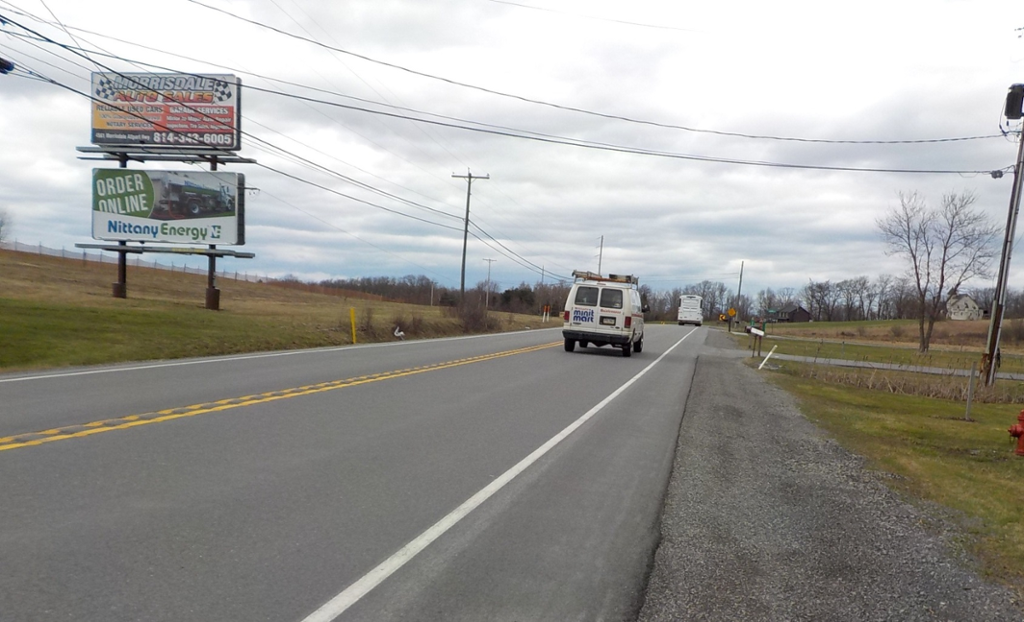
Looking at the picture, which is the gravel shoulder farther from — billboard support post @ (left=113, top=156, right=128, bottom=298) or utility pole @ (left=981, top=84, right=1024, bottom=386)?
billboard support post @ (left=113, top=156, right=128, bottom=298)

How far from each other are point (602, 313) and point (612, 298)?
0.60m

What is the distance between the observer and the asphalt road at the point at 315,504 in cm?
411

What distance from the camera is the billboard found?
31.5 meters

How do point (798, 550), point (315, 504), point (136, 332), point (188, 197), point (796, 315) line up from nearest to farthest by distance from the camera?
point (798, 550) < point (315, 504) < point (136, 332) < point (188, 197) < point (796, 315)

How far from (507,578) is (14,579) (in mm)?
2779

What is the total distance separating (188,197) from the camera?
32875mm

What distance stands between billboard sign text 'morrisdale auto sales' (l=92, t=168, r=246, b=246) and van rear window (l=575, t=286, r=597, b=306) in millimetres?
16891

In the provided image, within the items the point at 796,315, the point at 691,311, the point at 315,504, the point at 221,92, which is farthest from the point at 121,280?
the point at 796,315

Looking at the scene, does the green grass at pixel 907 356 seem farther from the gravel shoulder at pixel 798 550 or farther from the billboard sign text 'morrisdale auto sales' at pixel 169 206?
the billboard sign text 'morrisdale auto sales' at pixel 169 206

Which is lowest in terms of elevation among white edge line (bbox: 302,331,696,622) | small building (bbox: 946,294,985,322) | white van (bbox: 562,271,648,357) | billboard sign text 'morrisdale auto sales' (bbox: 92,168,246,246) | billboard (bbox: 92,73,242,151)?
white edge line (bbox: 302,331,696,622)

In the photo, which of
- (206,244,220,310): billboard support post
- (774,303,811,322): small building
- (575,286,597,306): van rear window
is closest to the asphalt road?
(575,286,597,306): van rear window

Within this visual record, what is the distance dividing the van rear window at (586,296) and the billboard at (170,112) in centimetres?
1701

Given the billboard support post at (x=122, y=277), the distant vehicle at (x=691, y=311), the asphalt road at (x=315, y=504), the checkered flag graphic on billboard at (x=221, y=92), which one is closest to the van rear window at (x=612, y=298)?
the asphalt road at (x=315, y=504)

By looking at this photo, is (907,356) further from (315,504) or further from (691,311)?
(691,311)
